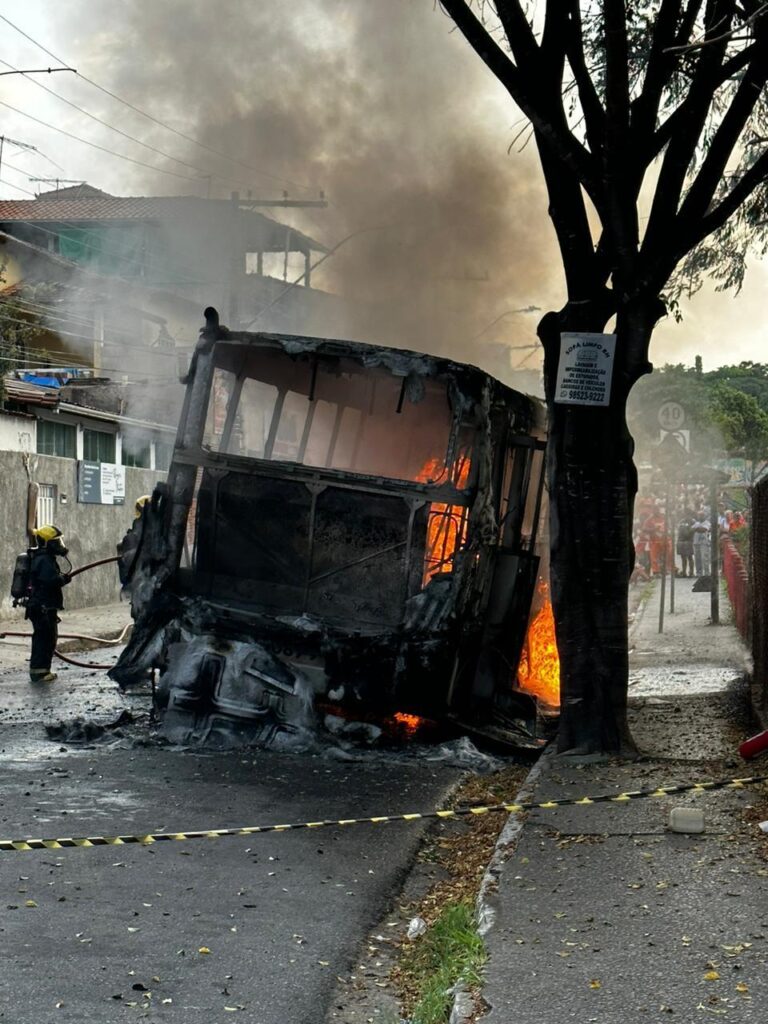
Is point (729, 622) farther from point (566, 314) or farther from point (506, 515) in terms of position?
point (566, 314)

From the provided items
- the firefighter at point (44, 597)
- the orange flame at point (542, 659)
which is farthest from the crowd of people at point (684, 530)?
the firefighter at point (44, 597)

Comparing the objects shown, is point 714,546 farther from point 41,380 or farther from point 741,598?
point 41,380

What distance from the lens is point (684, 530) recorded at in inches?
1156

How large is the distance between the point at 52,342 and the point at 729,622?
28.5 meters

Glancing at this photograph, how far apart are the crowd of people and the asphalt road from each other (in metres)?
21.0

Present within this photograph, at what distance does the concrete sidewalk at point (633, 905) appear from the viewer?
3.95 metres

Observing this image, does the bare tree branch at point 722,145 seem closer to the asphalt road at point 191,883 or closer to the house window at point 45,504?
A: the asphalt road at point 191,883

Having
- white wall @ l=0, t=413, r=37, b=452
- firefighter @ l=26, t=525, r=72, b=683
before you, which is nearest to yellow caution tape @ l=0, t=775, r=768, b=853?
firefighter @ l=26, t=525, r=72, b=683

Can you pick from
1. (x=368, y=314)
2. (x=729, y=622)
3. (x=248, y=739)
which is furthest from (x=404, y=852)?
(x=368, y=314)

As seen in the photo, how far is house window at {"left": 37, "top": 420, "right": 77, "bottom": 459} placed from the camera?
77.6ft

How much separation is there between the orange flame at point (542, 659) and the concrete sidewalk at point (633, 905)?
3733 millimetres

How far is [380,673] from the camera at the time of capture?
904cm

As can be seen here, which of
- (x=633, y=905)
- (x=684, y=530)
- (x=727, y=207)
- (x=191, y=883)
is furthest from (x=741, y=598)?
(x=684, y=530)

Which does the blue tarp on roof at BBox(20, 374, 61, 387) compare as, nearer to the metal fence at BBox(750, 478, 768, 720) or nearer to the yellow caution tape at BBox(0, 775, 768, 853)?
the metal fence at BBox(750, 478, 768, 720)
